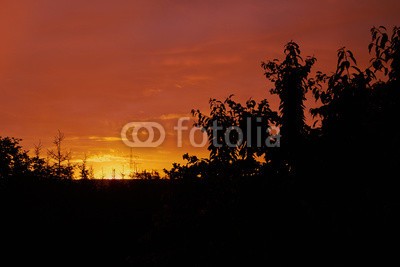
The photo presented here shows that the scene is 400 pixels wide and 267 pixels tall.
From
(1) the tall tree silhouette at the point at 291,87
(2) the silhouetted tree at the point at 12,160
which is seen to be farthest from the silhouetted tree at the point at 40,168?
(1) the tall tree silhouette at the point at 291,87

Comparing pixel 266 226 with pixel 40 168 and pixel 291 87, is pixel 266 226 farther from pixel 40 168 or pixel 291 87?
pixel 40 168

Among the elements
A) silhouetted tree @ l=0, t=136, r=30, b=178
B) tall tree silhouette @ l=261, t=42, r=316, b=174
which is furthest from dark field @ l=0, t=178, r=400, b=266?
silhouetted tree @ l=0, t=136, r=30, b=178

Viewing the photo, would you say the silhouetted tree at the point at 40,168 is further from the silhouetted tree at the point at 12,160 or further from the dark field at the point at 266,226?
the dark field at the point at 266,226

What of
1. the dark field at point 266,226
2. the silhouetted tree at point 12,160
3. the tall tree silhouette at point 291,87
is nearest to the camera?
the dark field at point 266,226

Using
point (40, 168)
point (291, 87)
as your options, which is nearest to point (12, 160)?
point (40, 168)

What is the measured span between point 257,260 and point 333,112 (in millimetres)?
2364

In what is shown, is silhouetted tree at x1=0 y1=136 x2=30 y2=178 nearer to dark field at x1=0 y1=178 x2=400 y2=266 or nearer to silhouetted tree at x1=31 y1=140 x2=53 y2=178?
silhouetted tree at x1=31 y1=140 x2=53 y2=178

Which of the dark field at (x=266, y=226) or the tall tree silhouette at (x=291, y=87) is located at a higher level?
the tall tree silhouette at (x=291, y=87)

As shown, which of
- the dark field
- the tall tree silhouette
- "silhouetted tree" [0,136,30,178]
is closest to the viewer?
the dark field

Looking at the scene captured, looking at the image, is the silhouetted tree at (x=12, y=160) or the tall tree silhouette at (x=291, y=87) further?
the silhouetted tree at (x=12, y=160)

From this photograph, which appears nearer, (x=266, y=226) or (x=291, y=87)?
(x=266, y=226)

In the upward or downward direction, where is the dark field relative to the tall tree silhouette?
downward

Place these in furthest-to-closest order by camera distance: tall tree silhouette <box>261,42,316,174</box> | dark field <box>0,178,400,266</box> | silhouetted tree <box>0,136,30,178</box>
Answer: silhouetted tree <box>0,136,30,178</box>
tall tree silhouette <box>261,42,316,174</box>
dark field <box>0,178,400,266</box>

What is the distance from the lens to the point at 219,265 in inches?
270
